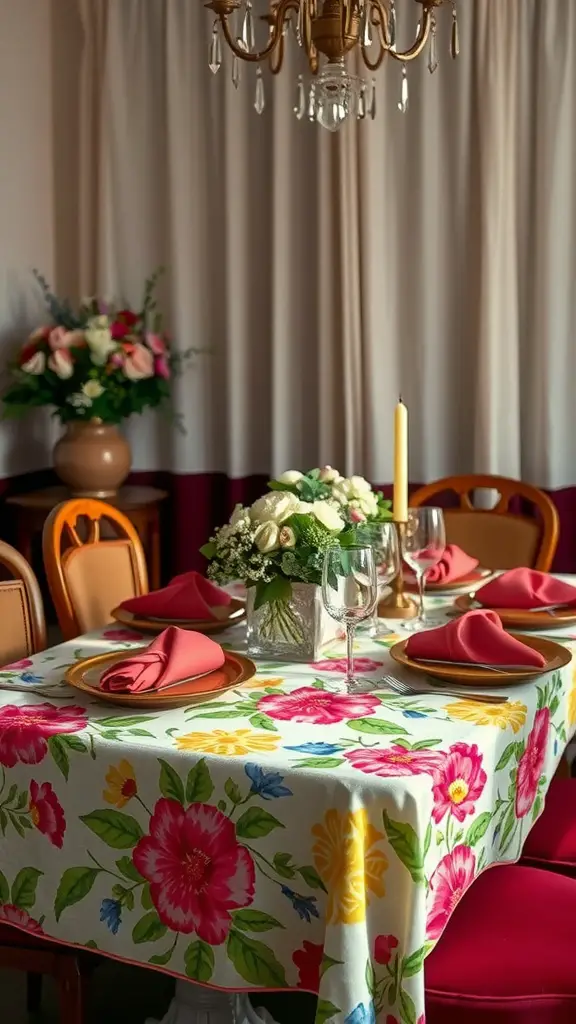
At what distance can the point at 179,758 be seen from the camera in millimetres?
1390

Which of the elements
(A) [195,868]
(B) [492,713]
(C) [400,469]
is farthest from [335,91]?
(A) [195,868]

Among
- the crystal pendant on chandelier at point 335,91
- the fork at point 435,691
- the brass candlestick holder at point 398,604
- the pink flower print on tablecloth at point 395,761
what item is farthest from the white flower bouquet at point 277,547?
the crystal pendant on chandelier at point 335,91

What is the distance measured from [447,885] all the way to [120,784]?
16.0 inches

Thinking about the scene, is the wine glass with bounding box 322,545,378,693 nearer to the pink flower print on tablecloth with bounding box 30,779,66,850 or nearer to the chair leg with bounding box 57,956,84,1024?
the pink flower print on tablecloth with bounding box 30,779,66,850

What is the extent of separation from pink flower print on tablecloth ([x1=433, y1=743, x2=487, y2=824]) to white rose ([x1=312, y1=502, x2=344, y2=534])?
20.5 inches

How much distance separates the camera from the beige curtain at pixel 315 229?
332cm

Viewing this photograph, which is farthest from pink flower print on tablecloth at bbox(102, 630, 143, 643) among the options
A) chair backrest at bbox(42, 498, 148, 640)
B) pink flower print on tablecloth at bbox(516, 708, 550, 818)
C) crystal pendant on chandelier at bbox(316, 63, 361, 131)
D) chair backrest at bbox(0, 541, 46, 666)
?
crystal pendant on chandelier at bbox(316, 63, 361, 131)

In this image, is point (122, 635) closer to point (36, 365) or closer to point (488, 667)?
point (488, 667)

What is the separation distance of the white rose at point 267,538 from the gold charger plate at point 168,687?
18 cm

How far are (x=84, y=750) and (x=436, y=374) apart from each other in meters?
2.27

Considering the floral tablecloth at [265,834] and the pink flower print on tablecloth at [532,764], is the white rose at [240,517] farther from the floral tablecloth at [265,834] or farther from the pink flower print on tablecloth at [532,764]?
the pink flower print on tablecloth at [532,764]

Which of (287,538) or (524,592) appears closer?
(287,538)

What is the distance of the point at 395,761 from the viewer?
4.48ft

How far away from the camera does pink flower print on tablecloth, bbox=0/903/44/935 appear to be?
1.47 m
